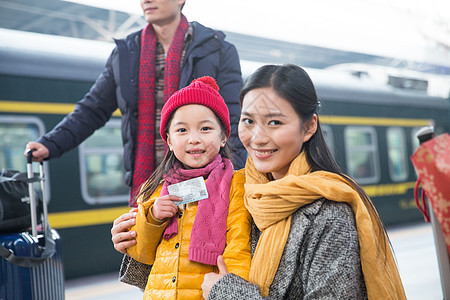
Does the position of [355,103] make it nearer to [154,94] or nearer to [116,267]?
[116,267]

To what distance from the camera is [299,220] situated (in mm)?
1264

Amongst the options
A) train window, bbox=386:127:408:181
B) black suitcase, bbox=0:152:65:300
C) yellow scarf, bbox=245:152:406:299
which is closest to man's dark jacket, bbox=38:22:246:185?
black suitcase, bbox=0:152:65:300

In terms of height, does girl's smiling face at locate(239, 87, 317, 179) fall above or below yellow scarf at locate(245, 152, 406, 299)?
above

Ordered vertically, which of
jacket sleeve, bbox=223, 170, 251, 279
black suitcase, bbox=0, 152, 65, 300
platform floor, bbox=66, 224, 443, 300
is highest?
jacket sleeve, bbox=223, 170, 251, 279

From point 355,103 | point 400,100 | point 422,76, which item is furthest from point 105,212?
point 422,76

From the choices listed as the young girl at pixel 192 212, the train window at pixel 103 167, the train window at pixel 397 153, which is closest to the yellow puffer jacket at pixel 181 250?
the young girl at pixel 192 212

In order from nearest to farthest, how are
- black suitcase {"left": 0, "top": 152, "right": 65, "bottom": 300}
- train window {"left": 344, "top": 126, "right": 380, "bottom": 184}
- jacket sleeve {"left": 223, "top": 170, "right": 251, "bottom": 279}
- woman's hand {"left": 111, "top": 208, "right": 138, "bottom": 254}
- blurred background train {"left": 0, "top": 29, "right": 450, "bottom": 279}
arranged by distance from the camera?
jacket sleeve {"left": 223, "top": 170, "right": 251, "bottom": 279}, woman's hand {"left": 111, "top": 208, "right": 138, "bottom": 254}, black suitcase {"left": 0, "top": 152, "right": 65, "bottom": 300}, blurred background train {"left": 0, "top": 29, "right": 450, "bottom": 279}, train window {"left": 344, "top": 126, "right": 380, "bottom": 184}

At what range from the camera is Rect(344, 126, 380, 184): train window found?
690 centimetres

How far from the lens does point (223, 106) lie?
1.56 meters

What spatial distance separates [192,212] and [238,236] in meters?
0.17

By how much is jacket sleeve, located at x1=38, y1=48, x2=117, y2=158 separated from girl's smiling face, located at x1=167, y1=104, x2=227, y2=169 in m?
0.87

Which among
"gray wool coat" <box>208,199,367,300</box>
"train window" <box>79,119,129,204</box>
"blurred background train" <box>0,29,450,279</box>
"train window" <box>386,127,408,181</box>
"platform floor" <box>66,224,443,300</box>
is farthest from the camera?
"train window" <box>386,127,408,181</box>

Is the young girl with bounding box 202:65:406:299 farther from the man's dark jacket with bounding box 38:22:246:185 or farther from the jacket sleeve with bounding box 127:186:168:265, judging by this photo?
the man's dark jacket with bounding box 38:22:246:185

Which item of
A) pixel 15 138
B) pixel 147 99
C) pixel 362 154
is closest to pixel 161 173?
pixel 147 99
